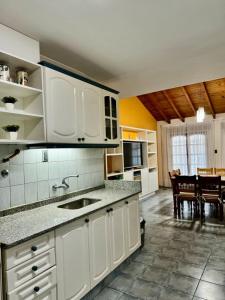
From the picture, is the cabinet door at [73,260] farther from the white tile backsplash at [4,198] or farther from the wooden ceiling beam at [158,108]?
the wooden ceiling beam at [158,108]

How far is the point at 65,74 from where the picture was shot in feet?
6.98

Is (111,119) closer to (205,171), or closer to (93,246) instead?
(93,246)

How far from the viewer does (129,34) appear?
79.9 inches

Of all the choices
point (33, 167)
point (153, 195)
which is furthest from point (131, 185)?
point (153, 195)

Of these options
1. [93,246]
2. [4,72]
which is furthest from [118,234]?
[4,72]

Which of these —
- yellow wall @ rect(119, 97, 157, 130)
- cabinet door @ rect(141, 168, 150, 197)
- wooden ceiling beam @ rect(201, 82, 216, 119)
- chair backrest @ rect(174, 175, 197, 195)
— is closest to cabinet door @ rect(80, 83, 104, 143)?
chair backrest @ rect(174, 175, 197, 195)

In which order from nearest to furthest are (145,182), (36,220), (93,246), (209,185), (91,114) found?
(36,220) < (93,246) < (91,114) < (209,185) < (145,182)

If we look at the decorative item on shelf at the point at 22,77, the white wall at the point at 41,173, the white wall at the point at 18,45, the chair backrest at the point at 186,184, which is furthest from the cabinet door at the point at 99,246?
the chair backrest at the point at 186,184

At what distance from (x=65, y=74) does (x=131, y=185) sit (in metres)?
1.56

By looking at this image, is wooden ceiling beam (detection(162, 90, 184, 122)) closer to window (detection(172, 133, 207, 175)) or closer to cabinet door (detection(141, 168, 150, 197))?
window (detection(172, 133, 207, 175))

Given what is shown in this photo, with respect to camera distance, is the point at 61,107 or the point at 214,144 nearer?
the point at 61,107

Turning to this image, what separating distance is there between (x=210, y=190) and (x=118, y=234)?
2520 millimetres

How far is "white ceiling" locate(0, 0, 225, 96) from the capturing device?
5.39 ft

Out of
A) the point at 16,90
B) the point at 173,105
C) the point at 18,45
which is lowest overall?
the point at 16,90
